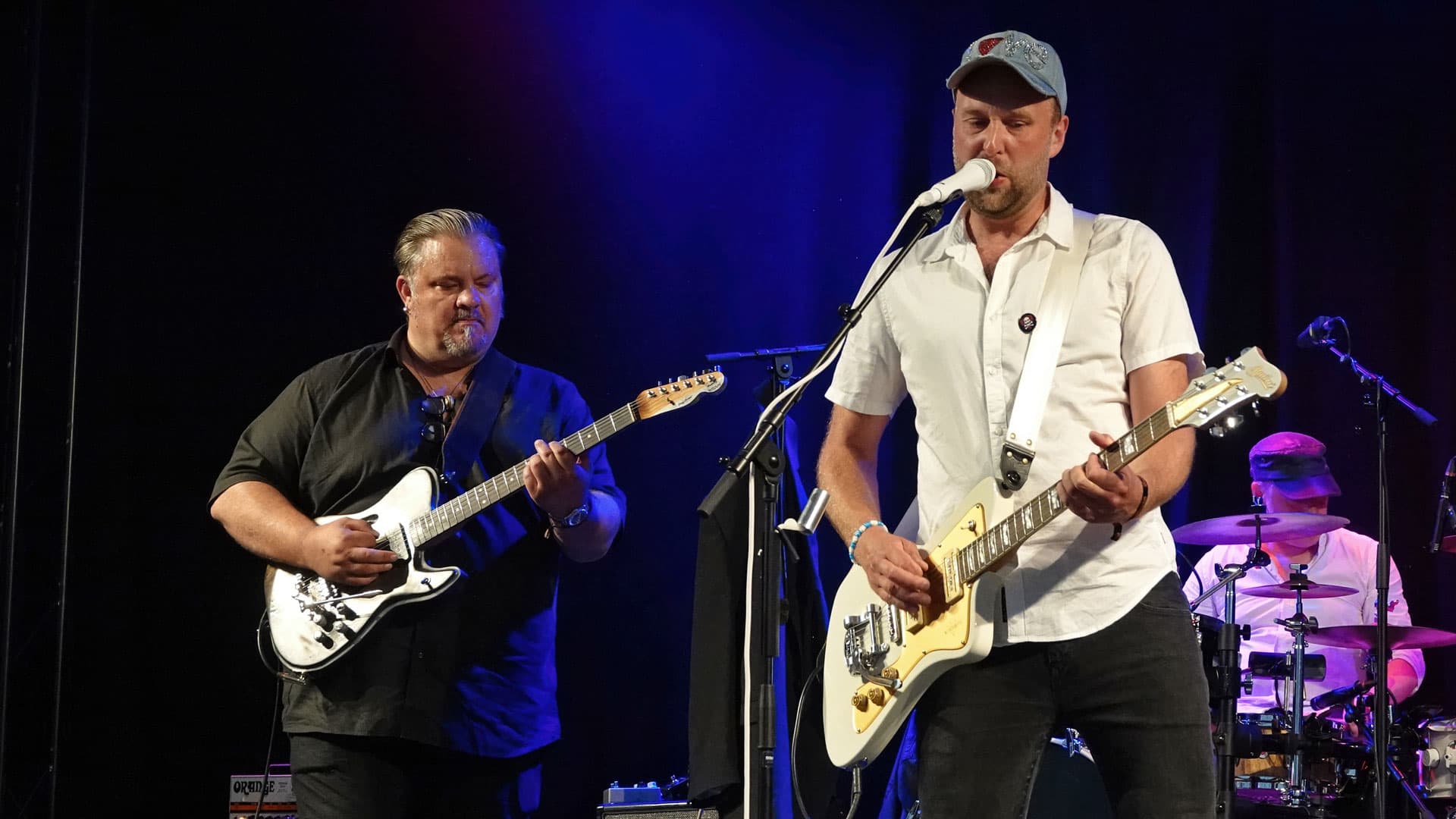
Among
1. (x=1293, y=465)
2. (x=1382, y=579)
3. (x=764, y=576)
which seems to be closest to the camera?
(x=764, y=576)

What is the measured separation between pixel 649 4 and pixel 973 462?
3844 millimetres

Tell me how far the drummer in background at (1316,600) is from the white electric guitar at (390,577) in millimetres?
3218

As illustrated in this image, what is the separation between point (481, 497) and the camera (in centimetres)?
371

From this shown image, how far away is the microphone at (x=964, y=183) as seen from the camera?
2.72m

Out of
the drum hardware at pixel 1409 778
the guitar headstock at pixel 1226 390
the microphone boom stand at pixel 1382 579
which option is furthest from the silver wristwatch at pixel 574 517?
the drum hardware at pixel 1409 778

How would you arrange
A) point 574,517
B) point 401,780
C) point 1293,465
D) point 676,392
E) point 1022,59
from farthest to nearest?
point 1293,465 < point 676,392 < point 574,517 < point 401,780 < point 1022,59

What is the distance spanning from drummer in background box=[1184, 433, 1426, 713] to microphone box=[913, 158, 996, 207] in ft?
10.1

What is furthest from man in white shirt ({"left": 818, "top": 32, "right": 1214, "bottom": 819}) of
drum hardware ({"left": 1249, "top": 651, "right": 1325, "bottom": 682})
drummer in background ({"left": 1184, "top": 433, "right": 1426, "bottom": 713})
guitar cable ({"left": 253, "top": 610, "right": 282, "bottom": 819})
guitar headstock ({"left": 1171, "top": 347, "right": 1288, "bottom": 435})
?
drum hardware ({"left": 1249, "top": 651, "right": 1325, "bottom": 682})

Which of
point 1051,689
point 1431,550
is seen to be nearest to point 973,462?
point 1051,689

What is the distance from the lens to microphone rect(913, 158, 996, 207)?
2725 mm

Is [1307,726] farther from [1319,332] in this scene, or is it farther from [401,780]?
[401,780]

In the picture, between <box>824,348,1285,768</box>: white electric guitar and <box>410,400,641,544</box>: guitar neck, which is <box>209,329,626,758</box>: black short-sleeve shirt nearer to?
<box>410,400,641,544</box>: guitar neck

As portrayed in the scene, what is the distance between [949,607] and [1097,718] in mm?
364

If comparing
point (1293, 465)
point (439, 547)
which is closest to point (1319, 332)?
point (1293, 465)
